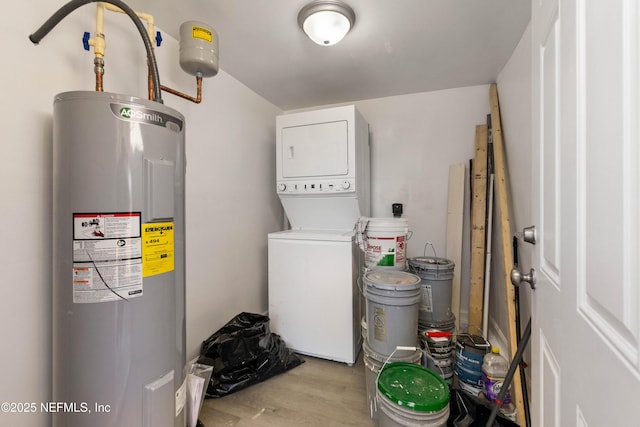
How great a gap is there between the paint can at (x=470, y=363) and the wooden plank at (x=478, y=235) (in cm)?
45

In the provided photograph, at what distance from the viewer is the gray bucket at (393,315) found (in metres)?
1.45

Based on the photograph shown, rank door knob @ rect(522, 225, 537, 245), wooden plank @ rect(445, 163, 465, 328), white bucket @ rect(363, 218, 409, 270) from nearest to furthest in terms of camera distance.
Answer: door knob @ rect(522, 225, 537, 245)
white bucket @ rect(363, 218, 409, 270)
wooden plank @ rect(445, 163, 465, 328)

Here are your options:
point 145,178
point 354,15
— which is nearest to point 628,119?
point 145,178

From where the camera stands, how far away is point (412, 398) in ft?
3.54

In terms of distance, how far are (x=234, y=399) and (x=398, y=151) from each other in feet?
7.91

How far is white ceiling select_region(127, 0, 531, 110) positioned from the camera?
141 cm

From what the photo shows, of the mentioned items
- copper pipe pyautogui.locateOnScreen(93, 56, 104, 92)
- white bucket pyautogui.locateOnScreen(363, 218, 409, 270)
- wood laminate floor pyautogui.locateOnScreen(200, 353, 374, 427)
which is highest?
copper pipe pyautogui.locateOnScreen(93, 56, 104, 92)

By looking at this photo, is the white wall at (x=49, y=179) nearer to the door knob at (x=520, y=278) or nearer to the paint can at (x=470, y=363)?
the paint can at (x=470, y=363)

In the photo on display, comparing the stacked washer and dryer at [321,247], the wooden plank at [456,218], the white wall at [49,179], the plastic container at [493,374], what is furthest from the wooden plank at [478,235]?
the white wall at [49,179]

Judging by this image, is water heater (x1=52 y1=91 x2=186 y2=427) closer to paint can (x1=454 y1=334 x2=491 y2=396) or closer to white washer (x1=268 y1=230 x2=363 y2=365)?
white washer (x1=268 y1=230 x2=363 y2=365)

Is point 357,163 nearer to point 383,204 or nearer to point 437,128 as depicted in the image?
point 383,204

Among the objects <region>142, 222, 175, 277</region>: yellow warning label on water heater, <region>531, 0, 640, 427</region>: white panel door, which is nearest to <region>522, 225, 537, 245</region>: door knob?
<region>531, 0, 640, 427</region>: white panel door

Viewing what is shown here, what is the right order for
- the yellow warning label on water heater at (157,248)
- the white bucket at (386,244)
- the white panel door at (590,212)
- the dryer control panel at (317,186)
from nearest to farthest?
the white panel door at (590,212), the yellow warning label on water heater at (157,248), the white bucket at (386,244), the dryer control panel at (317,186)

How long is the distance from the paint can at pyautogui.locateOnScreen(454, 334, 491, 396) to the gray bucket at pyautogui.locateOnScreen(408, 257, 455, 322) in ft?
0.90
